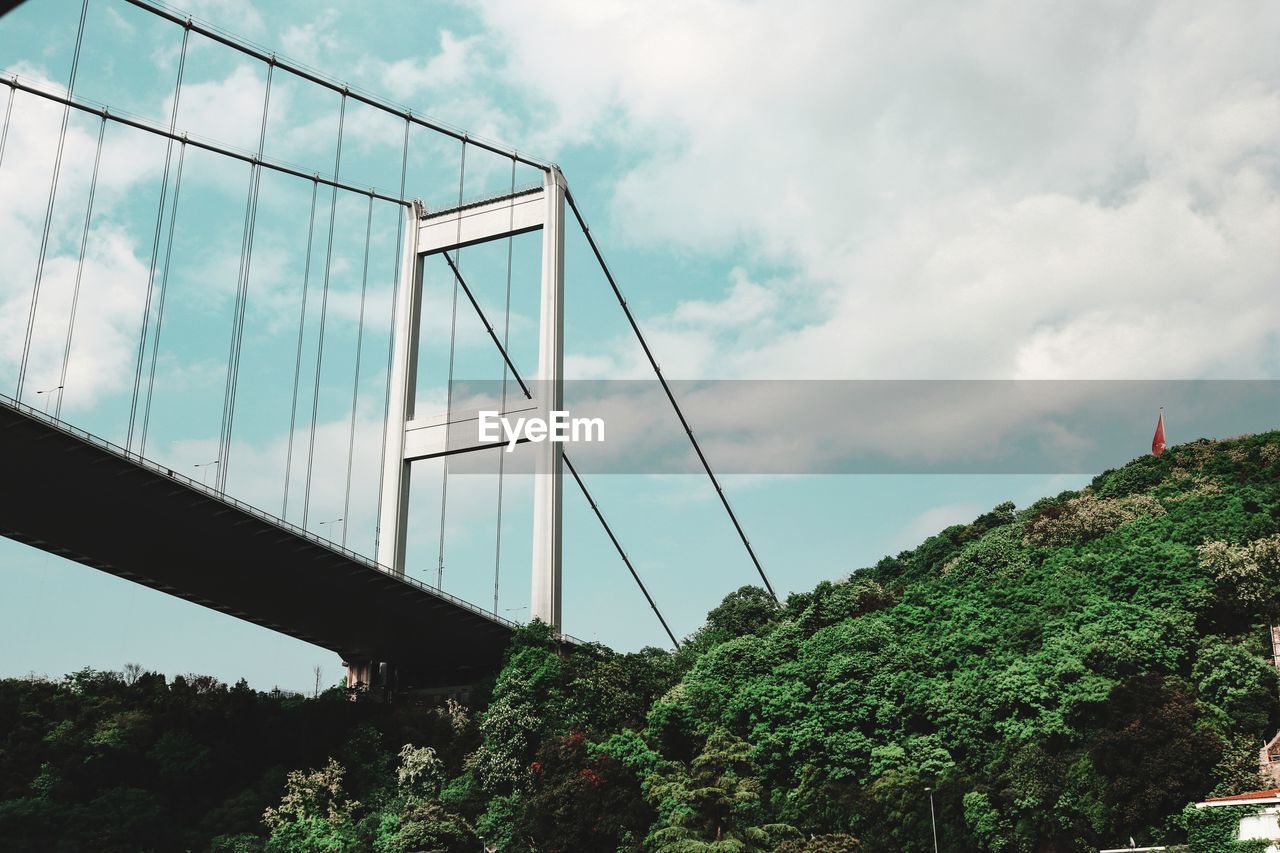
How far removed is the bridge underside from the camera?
49.2 meters

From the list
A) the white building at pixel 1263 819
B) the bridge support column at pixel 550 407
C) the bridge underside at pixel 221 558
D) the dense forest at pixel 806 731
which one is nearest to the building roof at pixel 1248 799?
the white building at pixel 1263 819

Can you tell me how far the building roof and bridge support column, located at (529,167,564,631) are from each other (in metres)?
32.8

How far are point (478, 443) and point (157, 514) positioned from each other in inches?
715

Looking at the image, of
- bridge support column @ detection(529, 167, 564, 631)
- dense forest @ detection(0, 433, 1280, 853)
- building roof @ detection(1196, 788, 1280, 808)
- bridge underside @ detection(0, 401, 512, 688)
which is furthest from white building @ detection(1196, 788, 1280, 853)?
bridge underside @ detection(0, 401, 512, 688)

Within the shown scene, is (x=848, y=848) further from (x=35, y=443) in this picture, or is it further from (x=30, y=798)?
A: (x=30, y=798)

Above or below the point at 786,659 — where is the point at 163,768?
below

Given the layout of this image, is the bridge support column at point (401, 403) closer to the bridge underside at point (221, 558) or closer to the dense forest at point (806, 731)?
the bridge underside at point (221, 558)

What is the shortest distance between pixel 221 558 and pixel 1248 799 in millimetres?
42912

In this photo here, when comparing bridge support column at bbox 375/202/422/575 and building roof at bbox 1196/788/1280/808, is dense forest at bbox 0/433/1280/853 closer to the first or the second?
building roof at bbox 1196/788/1280/808

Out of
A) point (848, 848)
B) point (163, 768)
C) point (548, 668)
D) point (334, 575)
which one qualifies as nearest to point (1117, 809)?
point (848, 848)

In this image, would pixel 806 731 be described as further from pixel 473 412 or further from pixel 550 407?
pixel 473 412

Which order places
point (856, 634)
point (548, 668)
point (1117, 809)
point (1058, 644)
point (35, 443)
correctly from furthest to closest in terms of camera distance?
point (548, 668), point (856, 634), point (1058, 644), point (35, 443), point (1117, 809)

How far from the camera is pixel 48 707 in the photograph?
6256 cm

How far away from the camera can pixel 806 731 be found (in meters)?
51.0
